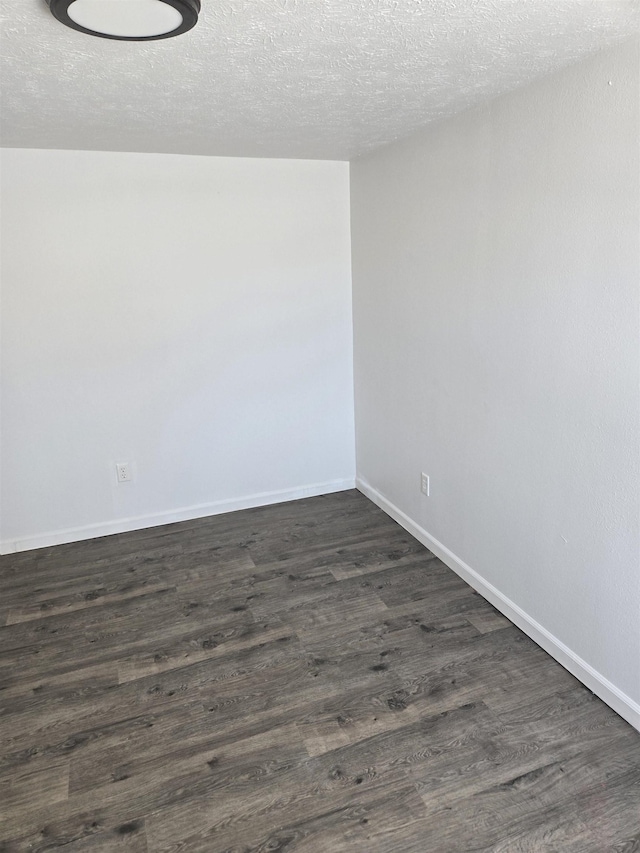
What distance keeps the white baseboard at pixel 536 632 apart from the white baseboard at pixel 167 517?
26.1 inches

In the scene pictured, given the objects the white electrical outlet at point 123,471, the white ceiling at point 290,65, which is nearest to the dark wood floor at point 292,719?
the white electrical outlet at point 123,471

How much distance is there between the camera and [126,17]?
1.54m

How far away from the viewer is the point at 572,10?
64.7 inches

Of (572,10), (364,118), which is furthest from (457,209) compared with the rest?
(572,10)

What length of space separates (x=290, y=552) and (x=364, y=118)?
2180 mm

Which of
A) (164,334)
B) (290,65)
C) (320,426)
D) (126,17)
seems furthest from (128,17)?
(320,426)

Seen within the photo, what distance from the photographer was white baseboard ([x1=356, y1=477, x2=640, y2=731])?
7.11 feet

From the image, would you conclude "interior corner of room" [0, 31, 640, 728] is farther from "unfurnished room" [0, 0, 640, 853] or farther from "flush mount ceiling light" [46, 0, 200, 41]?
"flush mount ceiling light" [46, 0, 200, 41]

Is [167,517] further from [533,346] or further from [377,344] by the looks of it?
[533,346]

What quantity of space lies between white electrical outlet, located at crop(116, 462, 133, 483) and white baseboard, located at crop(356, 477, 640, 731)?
160 centimetres

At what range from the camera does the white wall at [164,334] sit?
331 centimetres

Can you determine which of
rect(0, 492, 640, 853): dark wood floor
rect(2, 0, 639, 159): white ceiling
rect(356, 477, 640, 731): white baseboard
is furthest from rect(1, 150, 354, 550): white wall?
rect(356, 477, 640, 731): white baseboard

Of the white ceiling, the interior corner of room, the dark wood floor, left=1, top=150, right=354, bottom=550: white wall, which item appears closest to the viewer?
the white ceiling

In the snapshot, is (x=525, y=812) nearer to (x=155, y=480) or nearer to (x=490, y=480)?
(x=490, y=480)
